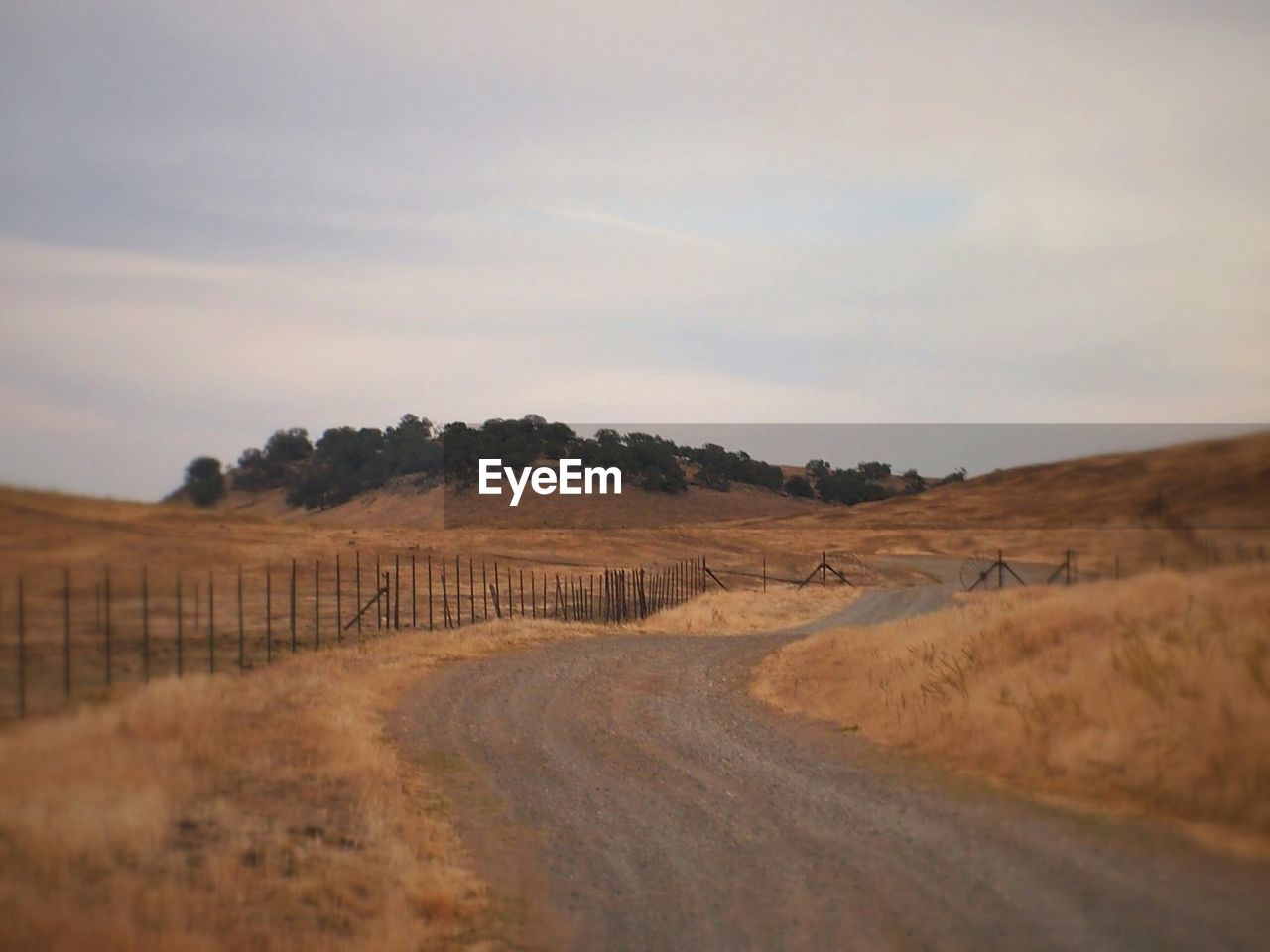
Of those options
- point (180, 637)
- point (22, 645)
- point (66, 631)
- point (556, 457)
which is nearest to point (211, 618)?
point (180, 637)

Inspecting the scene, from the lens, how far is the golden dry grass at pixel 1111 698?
10.6 m

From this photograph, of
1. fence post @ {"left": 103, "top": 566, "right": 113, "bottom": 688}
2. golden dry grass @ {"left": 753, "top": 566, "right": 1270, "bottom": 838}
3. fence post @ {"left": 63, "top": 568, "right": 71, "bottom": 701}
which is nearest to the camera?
fence post @ {"left": 63, "top": 568, "right": 71, "bottom": 701}

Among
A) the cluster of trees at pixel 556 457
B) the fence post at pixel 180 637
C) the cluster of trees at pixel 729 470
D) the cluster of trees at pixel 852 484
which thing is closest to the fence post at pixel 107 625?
the fence post at pixel 180 637

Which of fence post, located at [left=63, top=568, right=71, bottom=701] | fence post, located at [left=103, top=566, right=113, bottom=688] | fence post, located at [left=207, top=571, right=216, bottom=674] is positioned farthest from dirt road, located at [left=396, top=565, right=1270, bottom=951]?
fence post, located at [left=63, top=568, right=71, bottom=701]

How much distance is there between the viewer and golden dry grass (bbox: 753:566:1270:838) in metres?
10.6

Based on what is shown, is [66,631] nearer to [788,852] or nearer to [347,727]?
[788,852]

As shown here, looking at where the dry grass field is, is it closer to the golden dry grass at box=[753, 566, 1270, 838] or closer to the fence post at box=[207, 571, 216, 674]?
the golden dry grass at box=[753, 566, 1270, 838]

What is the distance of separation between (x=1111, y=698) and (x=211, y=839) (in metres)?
9.60

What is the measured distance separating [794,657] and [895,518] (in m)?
12.0

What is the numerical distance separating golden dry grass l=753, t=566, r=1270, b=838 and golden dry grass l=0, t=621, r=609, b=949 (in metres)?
6.48

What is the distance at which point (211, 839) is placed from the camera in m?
10.2

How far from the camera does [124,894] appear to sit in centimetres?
806

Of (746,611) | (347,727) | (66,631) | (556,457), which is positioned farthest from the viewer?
(556,457)

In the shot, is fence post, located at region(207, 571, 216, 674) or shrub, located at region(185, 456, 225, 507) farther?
fence post, located at region(207, 571, 216, 674)
